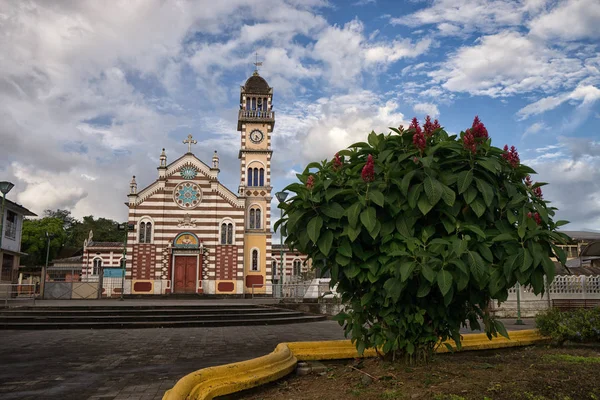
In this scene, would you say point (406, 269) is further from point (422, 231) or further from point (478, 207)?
point (478, 207)

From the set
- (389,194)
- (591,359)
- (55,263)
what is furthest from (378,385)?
(55,263)

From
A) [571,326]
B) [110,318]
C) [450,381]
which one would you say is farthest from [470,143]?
[110,318]

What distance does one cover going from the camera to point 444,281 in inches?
150

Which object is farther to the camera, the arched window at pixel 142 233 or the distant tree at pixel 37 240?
the distant tree at pixel 37 240

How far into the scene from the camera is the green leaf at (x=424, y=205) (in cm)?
411

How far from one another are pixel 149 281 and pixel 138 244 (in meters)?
3.01

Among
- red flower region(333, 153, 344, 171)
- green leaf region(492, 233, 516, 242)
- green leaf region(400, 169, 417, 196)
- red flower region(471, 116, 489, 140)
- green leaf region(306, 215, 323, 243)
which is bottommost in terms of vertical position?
green leaf region(492, 233, 516, 242)

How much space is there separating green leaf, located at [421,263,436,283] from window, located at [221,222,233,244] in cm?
3477

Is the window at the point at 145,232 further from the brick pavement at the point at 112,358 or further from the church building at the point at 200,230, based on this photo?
the brick pavement at the point at 112,358

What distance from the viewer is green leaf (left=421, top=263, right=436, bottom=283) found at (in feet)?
12.5

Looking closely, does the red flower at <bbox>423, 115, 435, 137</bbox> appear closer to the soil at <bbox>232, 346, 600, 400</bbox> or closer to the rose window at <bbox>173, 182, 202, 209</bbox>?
the soil at <bbox>232, 346, 600, 400</bbox>

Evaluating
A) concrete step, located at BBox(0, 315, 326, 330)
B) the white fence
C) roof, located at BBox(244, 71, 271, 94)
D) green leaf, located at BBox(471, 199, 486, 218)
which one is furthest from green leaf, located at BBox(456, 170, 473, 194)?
roof, located at BBox(244, 71, 271, 94)

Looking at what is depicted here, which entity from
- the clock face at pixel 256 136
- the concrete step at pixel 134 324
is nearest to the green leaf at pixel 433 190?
the concrete step at pixel 134 324

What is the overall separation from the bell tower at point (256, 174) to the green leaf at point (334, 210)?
33883 millimetres
